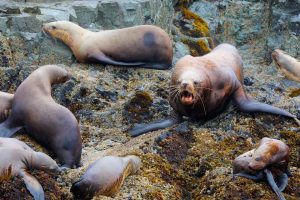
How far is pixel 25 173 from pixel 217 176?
1666 millimetres

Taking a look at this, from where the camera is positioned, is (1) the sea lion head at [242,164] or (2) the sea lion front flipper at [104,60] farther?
(2) the sea lion front flipper at [104,60]

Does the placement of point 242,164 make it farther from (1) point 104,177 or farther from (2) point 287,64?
(2) point 287,64

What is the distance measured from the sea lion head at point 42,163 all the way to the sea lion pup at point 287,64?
453 centimetres

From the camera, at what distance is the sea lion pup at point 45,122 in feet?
21.1

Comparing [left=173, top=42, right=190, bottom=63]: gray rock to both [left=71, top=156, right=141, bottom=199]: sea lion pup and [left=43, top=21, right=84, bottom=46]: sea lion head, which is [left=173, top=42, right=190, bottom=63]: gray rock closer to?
[left=43, top=21, right=84, bottom=46]: sea lion head

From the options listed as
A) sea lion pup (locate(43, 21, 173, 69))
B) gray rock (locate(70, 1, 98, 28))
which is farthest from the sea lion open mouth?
gray rock (locate(70, 1, 98, 28))

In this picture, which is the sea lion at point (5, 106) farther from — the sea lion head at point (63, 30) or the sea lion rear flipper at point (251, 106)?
the sea lion rear flipper at point (251, 106)

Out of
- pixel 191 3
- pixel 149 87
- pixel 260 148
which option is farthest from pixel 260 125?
pixel 191 3

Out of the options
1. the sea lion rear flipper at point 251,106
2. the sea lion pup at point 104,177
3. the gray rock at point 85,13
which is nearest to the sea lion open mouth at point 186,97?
the sea lion rear flipper at point 251,106

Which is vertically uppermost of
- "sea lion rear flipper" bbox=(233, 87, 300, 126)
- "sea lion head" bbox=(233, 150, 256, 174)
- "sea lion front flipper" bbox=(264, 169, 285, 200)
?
"sea lion head" bbox=(233, 150, 256, 174)

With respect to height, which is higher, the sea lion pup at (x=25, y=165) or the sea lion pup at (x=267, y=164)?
the sea lion pup at (x=25, y=165)

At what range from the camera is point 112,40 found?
9.34 meters

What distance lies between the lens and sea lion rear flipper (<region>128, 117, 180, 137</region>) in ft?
23.7

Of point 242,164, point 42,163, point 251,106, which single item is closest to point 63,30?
point 251,106
